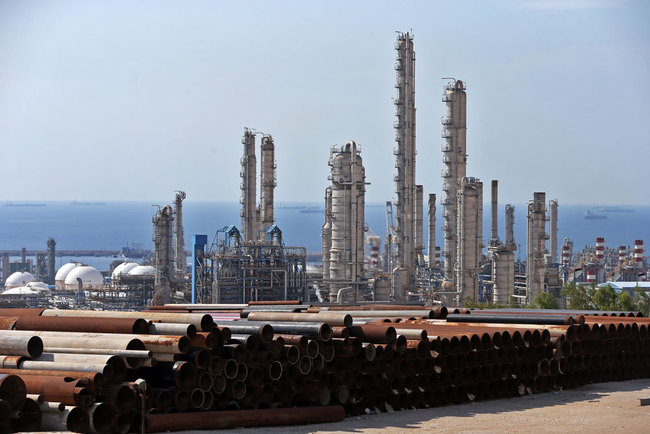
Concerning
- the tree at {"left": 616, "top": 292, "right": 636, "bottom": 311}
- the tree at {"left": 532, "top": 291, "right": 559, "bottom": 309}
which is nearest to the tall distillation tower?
the tree at {"left": 532, "top": 291, "right": 559, "bottom": 309}

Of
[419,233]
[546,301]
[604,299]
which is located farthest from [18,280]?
[604,299]

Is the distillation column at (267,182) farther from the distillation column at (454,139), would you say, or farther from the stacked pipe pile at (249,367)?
the stacked pipe pile at (249,367)

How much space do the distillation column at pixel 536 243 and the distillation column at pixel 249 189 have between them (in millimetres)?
14523

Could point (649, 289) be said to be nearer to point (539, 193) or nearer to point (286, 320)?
point (539, 193)

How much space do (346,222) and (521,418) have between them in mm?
28908

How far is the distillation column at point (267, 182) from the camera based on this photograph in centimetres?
4819

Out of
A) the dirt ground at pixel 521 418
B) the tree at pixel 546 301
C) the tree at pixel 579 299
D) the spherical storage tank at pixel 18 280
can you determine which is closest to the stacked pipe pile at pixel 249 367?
the dirt ground at pixel 521 418

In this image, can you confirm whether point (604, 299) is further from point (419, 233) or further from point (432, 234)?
point (432, 234)

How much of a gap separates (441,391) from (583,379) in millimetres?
3767

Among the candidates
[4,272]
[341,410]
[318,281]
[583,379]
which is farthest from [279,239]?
[4,272]

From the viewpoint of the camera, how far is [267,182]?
159 ft

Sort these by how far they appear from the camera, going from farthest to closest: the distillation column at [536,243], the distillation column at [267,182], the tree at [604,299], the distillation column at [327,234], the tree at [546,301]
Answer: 1. the distillation column at [267,182]
2. the distillation column at [327,234]
3. the distillation column at [536,243]
4. the tree at [604,299]
5. the tree at [546,301]

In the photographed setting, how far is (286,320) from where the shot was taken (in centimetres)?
1508

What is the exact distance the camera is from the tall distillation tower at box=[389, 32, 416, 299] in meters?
46.1
